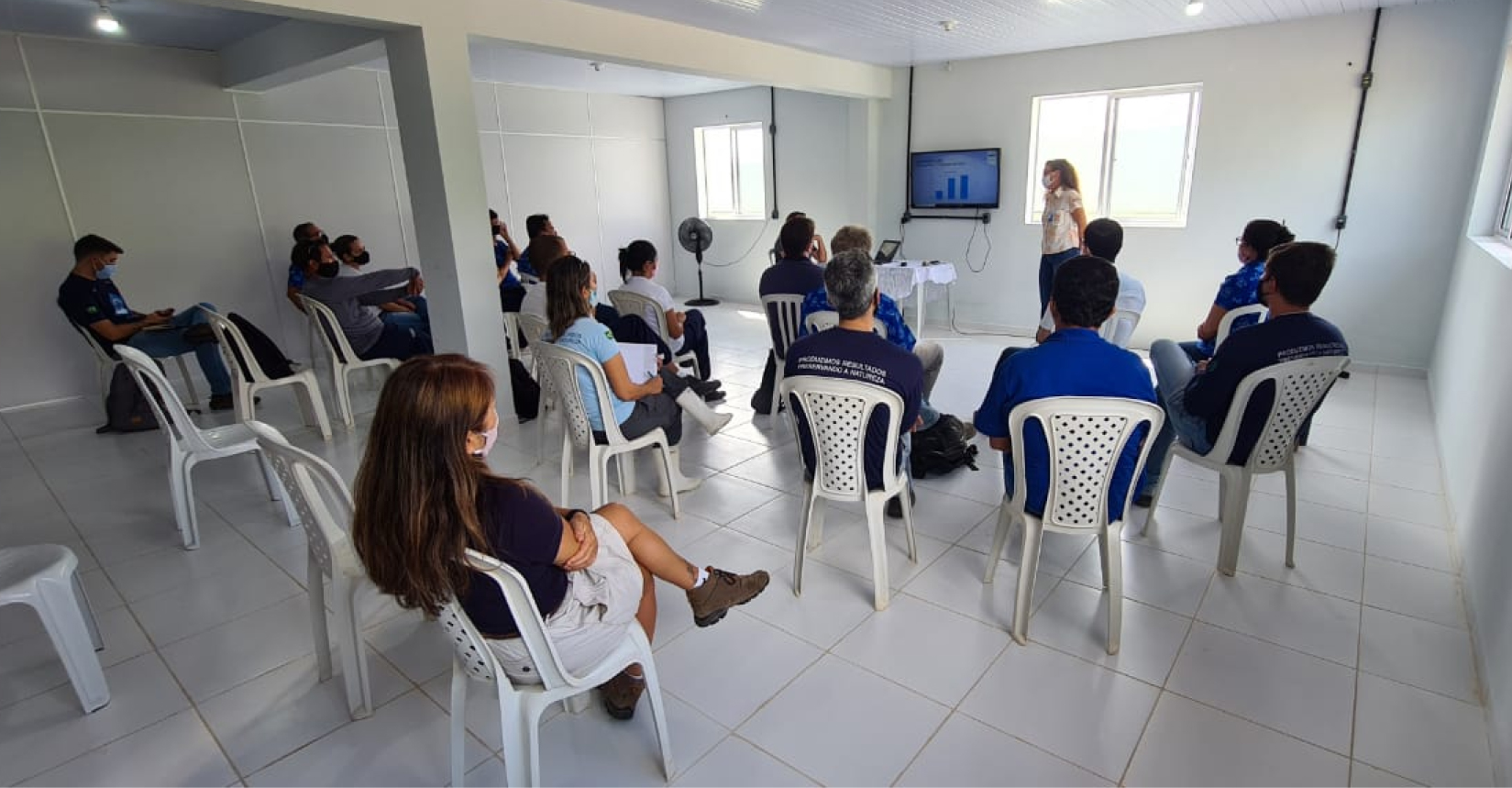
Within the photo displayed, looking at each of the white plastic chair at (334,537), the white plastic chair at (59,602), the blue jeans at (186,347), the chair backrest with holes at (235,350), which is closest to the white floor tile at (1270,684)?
the white plastic chair at (334,537)

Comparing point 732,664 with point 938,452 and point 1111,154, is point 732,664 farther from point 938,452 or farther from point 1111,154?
point 1111,154

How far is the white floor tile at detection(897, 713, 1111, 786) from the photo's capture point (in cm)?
170

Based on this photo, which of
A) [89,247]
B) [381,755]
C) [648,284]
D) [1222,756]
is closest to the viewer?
[1222,756]

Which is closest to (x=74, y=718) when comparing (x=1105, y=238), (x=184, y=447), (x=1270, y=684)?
(x=184, y=447)

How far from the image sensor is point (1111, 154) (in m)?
5.97

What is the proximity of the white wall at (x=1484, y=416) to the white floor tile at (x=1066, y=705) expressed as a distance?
760 mm

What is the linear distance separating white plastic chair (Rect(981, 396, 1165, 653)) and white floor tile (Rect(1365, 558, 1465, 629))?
0.97 m

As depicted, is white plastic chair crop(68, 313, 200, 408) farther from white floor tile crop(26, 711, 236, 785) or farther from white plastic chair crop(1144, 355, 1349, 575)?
white plastic chair crop(1144, 355, 1349, 575)

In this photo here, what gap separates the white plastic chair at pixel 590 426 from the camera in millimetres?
2850

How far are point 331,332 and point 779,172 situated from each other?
17.1 feet

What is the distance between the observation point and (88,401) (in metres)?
5.36

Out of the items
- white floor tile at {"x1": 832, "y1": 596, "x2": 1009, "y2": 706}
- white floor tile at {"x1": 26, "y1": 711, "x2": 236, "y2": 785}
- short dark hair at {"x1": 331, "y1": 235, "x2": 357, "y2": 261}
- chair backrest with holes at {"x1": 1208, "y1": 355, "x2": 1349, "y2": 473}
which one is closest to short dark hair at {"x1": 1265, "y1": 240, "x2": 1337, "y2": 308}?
chair backrest with holes at {"x1": 1208, "y1": 355, "x2": 1349, "y2": 473}

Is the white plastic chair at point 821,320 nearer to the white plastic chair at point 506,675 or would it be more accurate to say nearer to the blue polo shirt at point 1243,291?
the blue polo shirt at point 1243,291

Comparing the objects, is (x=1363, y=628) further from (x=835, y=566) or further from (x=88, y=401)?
(x=88, y=401)
